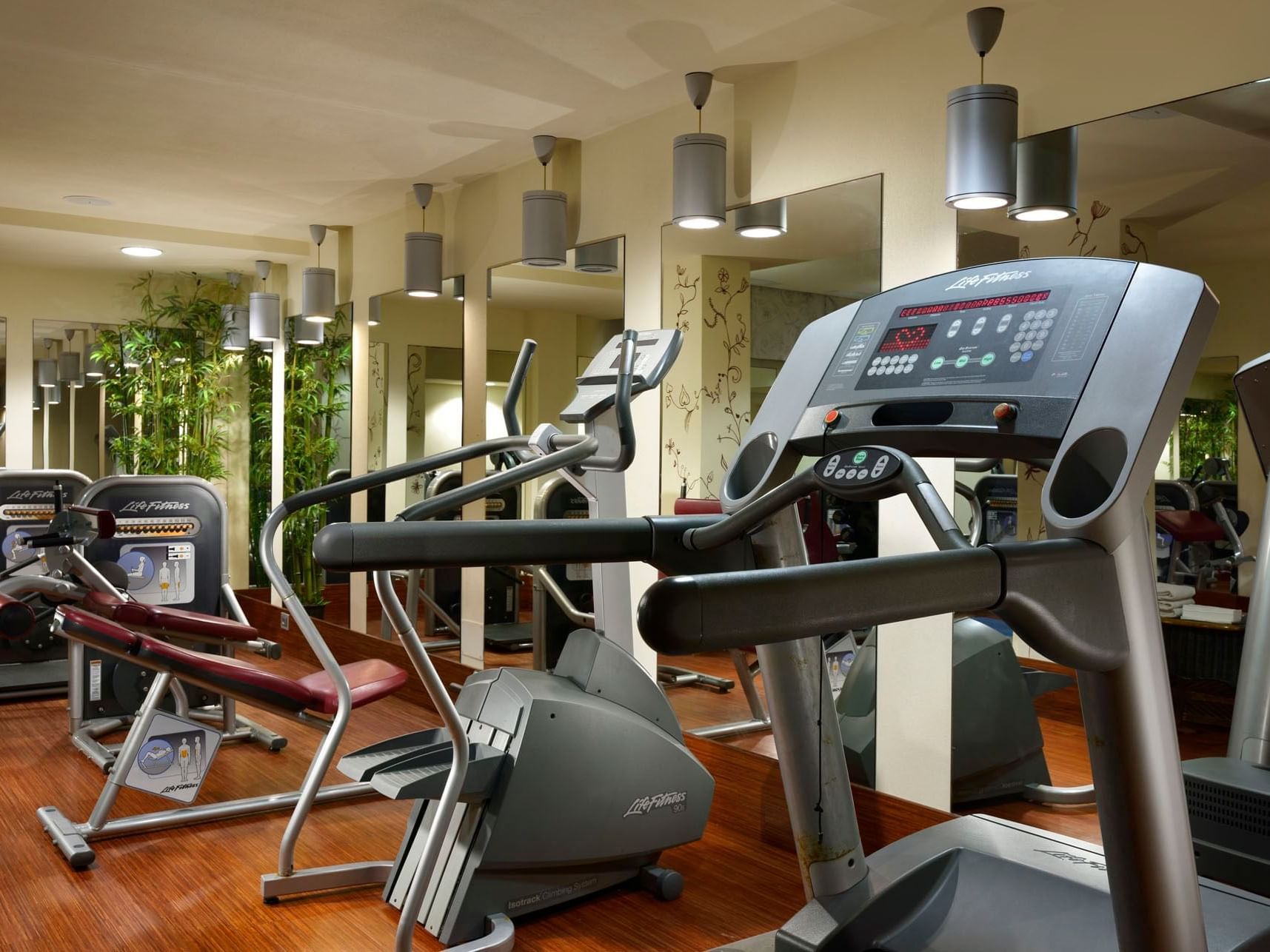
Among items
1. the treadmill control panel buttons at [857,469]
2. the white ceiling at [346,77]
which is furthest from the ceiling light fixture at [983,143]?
the treadmill control panel buttons at [857,469]

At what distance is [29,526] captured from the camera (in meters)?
5.45

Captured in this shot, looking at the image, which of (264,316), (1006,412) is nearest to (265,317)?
(264,316)

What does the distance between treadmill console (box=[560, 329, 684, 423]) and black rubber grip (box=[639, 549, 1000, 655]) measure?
227cm

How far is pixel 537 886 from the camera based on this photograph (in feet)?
9.66

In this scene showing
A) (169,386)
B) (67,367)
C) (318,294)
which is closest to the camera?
(318,294)

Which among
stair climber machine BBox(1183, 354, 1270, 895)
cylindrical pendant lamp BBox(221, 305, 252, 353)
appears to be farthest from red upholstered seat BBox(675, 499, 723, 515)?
cylindrical pendant lamp BBox(221, 305, 252, 353)

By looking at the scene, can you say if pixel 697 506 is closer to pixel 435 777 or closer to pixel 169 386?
pixel 435 777

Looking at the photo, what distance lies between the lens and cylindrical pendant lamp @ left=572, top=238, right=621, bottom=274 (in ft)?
14.9

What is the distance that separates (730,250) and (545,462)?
1.51 metres

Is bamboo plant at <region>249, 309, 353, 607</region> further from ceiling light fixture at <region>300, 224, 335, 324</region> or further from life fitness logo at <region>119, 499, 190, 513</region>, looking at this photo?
life fitness logo at <region>119, 499, 190, 513</region>

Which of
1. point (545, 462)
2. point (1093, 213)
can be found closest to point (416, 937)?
point (545, 462)

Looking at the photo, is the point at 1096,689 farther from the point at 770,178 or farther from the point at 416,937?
the point at 770,178

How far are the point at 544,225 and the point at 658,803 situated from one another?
2.52 meters

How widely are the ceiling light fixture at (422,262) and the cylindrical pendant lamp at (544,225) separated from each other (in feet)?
3.28
